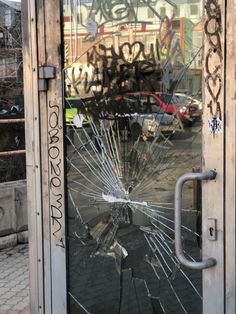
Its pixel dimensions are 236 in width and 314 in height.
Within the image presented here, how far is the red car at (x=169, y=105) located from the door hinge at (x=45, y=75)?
44 cm

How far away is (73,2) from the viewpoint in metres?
2.69

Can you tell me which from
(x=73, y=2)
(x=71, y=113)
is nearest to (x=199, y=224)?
(x=71, y=113)

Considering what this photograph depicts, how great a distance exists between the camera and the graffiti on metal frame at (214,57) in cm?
219

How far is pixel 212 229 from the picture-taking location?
2264 mm

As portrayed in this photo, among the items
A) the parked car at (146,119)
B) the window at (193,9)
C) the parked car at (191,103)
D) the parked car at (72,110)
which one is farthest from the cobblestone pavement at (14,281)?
the window at (193,9)

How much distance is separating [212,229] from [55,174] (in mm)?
906

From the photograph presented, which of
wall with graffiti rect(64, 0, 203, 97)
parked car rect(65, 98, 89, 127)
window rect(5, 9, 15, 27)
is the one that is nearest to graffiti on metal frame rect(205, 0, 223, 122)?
wall with graffiti rect(64, 0, 203, 97)

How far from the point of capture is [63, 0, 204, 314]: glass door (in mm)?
2357

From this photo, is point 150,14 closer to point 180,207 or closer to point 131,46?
point 131,46

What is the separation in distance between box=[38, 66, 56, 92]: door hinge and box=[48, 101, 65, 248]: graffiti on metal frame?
9cm

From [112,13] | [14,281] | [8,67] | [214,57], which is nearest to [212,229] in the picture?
[214,57]

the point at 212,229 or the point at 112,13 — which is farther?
the point at 112,13

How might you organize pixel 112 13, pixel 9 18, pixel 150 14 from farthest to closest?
1. pixel 9 18
2. pixel 112 13
3. pixel 150 14

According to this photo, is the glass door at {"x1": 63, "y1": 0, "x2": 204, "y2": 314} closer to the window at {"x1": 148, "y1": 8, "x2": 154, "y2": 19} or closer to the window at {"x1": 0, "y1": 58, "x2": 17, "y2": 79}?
the window at {"x1": 148, "y1": 8, "x2": 154, "y2": 19}
